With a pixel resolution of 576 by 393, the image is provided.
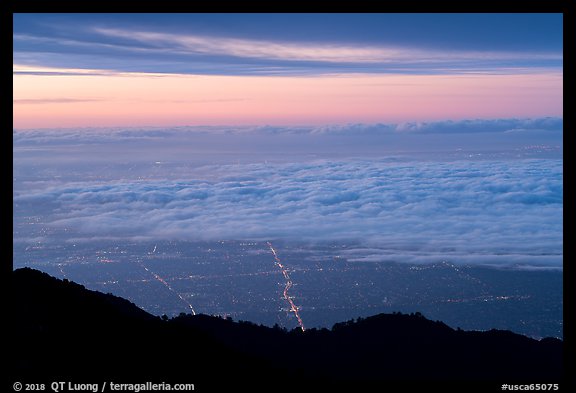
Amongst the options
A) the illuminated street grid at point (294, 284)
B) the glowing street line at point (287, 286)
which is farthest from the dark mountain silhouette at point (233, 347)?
the glowing street line at point (287, 286)

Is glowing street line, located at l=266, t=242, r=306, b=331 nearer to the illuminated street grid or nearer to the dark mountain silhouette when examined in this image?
the illuminated street grid

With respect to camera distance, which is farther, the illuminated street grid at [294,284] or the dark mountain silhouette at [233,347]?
the illuminated street grid at [294,284]

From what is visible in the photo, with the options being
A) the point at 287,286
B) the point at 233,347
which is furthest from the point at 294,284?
the point at 233,347

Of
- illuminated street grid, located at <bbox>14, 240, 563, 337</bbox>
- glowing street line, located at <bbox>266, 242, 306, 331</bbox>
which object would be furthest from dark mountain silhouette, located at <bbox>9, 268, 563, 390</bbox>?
glowing street line, located at <bbox>266, 242, 306, 331</bbox>

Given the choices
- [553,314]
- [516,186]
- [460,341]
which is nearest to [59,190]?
[516,186]

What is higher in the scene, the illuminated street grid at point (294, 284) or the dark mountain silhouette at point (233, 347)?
the dark mountain silhouette at point (233, 347)

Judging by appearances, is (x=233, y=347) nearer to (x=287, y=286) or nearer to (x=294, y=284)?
(x=287, y=286)

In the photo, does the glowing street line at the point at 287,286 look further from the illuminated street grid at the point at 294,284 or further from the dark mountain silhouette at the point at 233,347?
the dark mountain silhouette at the point at 233,347
